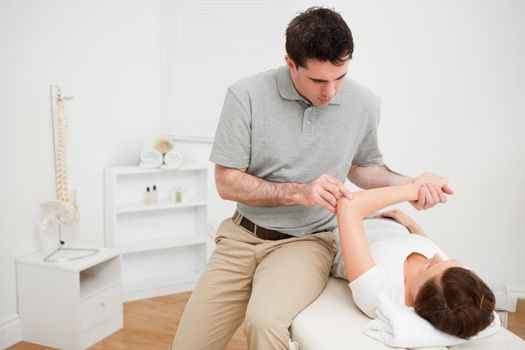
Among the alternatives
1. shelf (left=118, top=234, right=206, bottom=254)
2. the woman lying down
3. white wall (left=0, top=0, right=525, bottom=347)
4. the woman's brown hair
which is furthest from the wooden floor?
the woman's brown hair

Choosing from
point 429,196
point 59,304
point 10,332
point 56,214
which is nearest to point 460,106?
point 429,196

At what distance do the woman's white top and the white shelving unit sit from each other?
5.20ft

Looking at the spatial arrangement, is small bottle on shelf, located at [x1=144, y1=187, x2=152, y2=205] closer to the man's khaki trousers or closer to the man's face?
the man's khaki trousers

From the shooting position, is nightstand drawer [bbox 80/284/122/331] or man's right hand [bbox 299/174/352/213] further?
nightstand drawer [bbox 80/284/122/331]

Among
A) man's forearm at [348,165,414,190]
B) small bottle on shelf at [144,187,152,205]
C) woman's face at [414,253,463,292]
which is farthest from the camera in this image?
small bottle on shelf at [144,187,152,205]

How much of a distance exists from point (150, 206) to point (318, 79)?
1810 millimetres

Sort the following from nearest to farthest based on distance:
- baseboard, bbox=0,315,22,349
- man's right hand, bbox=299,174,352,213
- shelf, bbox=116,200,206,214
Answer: man's right hand, bbox=299,174,352,213 < baseboard, bbox=0,315,22,349 < shelf, bbox=116,200,206,214

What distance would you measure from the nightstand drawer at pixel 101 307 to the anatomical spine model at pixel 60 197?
1.34 feet

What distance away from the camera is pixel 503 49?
2.88 metres

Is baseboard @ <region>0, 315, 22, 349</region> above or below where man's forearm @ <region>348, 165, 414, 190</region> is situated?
below

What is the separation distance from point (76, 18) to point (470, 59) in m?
2.28

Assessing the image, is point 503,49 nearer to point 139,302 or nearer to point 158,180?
point 158,180

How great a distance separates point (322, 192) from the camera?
1.46 metres

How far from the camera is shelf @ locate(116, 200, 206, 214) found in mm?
2955
